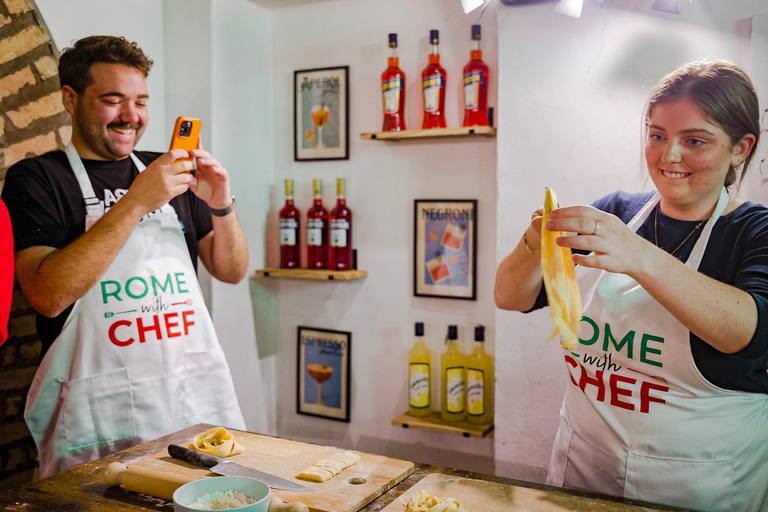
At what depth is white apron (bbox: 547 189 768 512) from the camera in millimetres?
1266

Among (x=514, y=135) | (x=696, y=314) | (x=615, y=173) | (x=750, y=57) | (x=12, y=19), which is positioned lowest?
(x=696, y=314)

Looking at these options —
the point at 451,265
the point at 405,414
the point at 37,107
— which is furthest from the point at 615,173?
the point at 37,107

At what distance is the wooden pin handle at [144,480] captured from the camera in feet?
3.80

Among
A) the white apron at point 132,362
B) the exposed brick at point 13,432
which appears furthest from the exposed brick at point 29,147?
the exposed brick at point 13,432

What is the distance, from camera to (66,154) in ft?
5.67

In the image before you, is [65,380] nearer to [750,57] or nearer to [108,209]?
[108,209]

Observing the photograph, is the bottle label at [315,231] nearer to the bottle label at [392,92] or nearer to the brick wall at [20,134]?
the bottle label at [392,92]

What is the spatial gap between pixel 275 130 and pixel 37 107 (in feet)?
3.62

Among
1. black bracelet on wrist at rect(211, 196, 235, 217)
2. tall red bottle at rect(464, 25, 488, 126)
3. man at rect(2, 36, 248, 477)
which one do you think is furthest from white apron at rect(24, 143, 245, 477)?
tall red bottle at rect(464, 25, 488, 126)

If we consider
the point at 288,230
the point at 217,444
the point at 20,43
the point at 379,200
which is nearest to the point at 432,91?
the point at 379,200

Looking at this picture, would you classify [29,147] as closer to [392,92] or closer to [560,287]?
[392,92]

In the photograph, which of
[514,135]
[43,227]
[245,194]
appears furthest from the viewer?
[245,194]

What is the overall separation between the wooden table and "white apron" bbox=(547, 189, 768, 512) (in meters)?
0.21

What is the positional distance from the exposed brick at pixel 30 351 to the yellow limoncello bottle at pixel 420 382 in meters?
1.35
